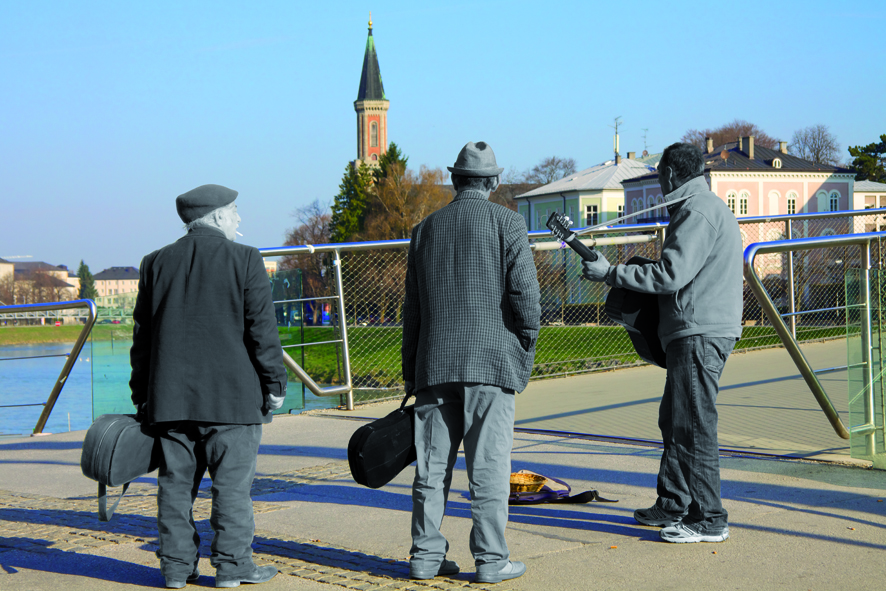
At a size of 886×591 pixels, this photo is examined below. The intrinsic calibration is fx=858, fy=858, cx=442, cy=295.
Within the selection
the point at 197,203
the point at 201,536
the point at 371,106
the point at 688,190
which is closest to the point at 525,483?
the point at 201,536

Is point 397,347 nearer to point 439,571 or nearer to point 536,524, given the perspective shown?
point 536,524

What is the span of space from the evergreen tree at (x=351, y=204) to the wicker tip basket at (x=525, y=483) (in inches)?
2967

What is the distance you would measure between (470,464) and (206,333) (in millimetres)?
1206

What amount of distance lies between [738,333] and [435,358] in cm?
153

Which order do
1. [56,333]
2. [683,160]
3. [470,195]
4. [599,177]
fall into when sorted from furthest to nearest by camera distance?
[599,177], [56,333], [683,160], [470,195]

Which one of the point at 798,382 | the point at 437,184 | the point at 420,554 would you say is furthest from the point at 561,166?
the point at 420,554

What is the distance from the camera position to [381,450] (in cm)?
359

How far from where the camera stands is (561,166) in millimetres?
100188

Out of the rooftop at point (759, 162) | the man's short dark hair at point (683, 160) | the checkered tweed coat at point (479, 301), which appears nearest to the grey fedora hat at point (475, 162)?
the checkered tweed coat at point (479, 301)

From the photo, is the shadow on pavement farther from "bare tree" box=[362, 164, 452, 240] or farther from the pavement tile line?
"bare tree" box=[362, 164, 452, 240]

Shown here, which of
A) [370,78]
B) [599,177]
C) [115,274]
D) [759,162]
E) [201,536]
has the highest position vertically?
[370,78]

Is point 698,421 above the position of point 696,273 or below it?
below

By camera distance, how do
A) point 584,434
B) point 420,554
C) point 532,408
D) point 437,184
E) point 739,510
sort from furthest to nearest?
point 437,184 < point 532,408 < point 584,434 < point 739,510 < point 420,554

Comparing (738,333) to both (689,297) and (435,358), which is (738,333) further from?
(435,358)
